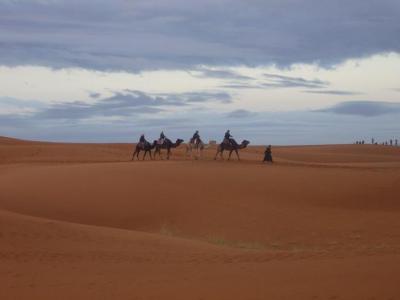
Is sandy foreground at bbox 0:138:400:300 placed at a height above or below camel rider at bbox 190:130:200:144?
below

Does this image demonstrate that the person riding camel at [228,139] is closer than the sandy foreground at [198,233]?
No

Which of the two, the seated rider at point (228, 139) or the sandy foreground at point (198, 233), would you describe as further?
the seated rider at point (228, 139)

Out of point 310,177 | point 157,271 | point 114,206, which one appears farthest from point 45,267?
point 310,177

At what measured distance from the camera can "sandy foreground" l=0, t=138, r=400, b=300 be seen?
35.0ft

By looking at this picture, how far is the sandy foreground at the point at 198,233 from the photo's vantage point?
1067 cm

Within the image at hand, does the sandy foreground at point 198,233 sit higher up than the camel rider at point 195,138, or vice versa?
the camel rider at point 195,138

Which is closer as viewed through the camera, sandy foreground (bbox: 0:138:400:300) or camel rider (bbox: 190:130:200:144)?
sandy foreground (bbox: 0:138:400:300)

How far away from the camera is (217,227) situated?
2245 cm

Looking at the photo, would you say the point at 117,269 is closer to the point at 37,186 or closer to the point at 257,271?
the point at 257,271

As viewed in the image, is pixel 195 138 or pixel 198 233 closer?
pixel 198 233

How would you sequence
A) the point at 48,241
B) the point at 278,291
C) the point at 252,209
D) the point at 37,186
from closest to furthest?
the point at 278,291, the point at 48,241, the point at 252,209, the point at 37,186

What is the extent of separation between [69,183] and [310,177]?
10.2 meters

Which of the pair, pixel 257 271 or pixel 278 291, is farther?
pixel 257 271

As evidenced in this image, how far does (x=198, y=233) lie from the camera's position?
2178 cm
